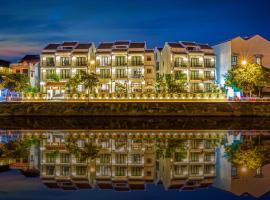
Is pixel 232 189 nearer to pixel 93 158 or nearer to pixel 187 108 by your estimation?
pixel 93 158

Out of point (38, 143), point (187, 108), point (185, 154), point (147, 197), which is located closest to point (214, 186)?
point (147, 197)

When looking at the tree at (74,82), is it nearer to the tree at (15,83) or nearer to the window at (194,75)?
the tree at (15,83)

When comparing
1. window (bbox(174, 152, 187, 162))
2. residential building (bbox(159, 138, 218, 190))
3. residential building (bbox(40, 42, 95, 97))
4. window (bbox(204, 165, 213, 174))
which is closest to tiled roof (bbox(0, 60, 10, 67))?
residential building (bbox(40, 42, 95, 97))

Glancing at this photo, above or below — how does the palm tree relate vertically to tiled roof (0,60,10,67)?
below

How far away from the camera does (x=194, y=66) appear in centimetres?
7994

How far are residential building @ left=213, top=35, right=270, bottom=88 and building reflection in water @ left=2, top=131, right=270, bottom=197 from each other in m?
41.8

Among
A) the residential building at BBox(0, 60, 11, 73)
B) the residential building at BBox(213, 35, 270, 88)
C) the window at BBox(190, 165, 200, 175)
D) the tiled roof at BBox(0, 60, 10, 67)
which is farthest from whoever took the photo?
the tiled roof at BBox(0, 60, 10, 67)

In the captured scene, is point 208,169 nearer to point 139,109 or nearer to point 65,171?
point 65,171

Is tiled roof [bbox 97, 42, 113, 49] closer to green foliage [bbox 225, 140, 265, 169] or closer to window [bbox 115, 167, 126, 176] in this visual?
green foliage [bbox 225, 140, 265, 169]

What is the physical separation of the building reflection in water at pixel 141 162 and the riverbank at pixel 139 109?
23905 millimetres

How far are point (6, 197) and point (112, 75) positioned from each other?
62.2 meters

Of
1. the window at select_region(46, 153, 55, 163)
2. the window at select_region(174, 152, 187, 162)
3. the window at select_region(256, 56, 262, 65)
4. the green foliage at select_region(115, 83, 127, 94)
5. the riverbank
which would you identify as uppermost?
the window at select_region(256, 56, 262, 65)

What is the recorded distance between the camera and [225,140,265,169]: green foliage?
78.7 feet

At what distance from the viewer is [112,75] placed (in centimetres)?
7931
